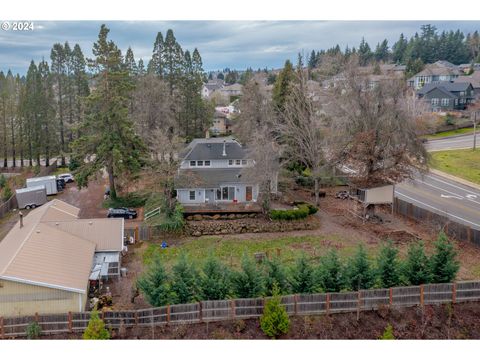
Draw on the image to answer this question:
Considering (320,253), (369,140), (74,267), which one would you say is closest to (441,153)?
(369,140)

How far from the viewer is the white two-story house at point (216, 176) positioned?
34.6 metres

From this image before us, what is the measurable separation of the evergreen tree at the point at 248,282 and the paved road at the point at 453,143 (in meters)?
42.1

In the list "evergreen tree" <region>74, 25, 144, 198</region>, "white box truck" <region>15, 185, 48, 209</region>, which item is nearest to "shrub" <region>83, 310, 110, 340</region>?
"evergreen tree" <region>74, 25, 144, 198</region>

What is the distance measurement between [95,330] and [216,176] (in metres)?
20.8

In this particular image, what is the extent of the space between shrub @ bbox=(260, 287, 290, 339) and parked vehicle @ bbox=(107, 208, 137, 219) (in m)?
18.8

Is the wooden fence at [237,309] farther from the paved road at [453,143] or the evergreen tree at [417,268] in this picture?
the paved road at [453,143]

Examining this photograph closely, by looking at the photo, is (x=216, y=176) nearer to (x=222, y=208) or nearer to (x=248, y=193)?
(x=248, y=193)

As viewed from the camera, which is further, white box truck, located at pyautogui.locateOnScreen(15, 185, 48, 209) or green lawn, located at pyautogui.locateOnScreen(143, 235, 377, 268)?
white box truck, located at pyautogui.locateOnScreen(15, 185, 48, 209)

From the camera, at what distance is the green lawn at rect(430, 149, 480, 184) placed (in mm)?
44312

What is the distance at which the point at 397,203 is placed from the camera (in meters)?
34.5

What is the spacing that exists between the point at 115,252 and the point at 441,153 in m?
42.8

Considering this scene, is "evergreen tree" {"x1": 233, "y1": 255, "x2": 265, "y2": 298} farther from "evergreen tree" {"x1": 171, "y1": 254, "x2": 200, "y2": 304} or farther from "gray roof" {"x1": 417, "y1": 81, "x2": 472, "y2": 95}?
"gray roof" {"x1": 417, "y1": 81, "x2": 472, "y2": 95}

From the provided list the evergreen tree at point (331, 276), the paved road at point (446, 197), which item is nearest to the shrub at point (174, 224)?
the evergreen tree at point (331, 276)

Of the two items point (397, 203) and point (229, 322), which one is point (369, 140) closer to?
point (397, 203)
